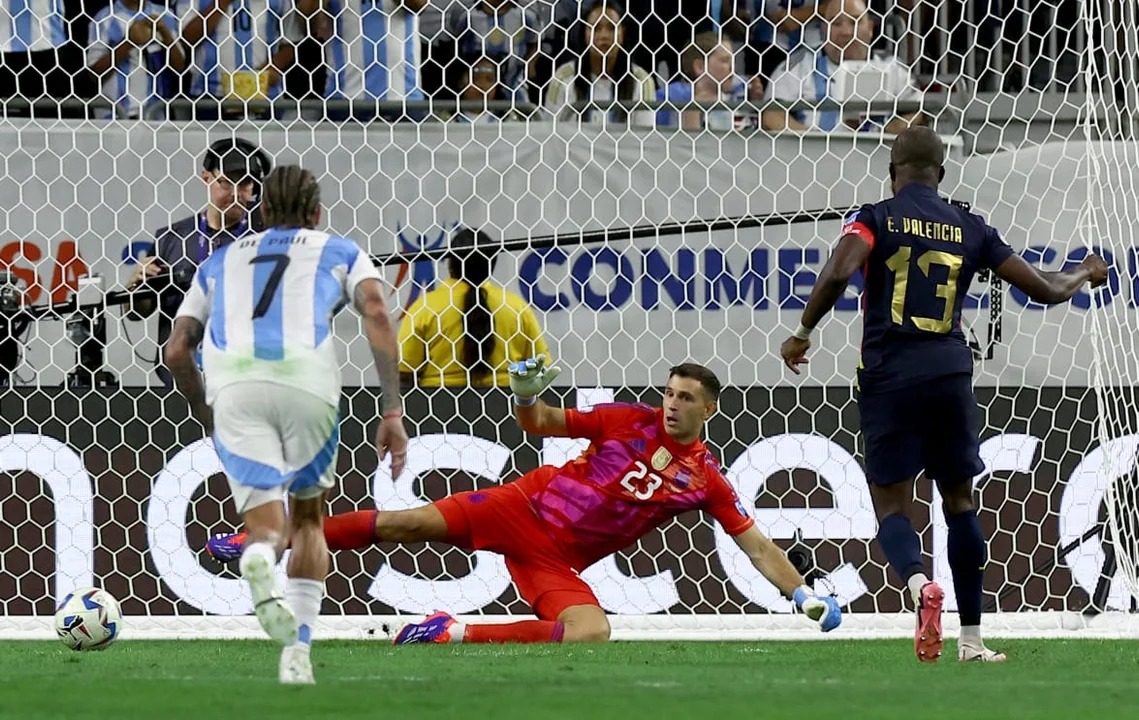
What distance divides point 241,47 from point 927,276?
14.6 ft

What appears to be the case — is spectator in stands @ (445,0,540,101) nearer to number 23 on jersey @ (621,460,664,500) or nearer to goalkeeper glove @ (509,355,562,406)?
number 23 on jersey @ (621,460,664,500)

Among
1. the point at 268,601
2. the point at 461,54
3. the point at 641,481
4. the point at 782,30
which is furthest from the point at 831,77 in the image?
the point at 268,601

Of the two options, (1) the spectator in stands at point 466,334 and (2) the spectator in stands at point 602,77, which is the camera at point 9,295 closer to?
(1) the spectator in stands at point 466,334

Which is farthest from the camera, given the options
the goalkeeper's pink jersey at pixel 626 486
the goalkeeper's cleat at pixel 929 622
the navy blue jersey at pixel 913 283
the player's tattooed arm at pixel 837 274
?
the goalkeeper's pink jersey at pixel 626 486

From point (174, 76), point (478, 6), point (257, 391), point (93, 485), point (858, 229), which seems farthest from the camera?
point (478, 6)

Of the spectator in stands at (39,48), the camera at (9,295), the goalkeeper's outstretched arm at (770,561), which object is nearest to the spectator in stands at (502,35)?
the spectator in stands at (39,48)

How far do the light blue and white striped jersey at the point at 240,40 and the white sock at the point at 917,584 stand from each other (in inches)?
184

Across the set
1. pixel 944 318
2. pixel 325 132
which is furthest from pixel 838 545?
pixel 325 132

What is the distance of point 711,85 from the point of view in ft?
32.1

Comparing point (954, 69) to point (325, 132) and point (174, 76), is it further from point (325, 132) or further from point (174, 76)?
point (174, 76)

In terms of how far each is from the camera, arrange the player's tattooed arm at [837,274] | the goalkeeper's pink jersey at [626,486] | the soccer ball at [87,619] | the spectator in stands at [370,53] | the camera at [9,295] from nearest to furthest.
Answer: the player's tattooed arm at [837,274] → the soccer ball at [87,619] → the goalkeeper's pink jersey at [626,486] → the camera at [9,295] → the spectator in stands at [370,53]

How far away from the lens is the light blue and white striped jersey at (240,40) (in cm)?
941

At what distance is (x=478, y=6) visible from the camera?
32.7ft

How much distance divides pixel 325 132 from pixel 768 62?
2.33 m
